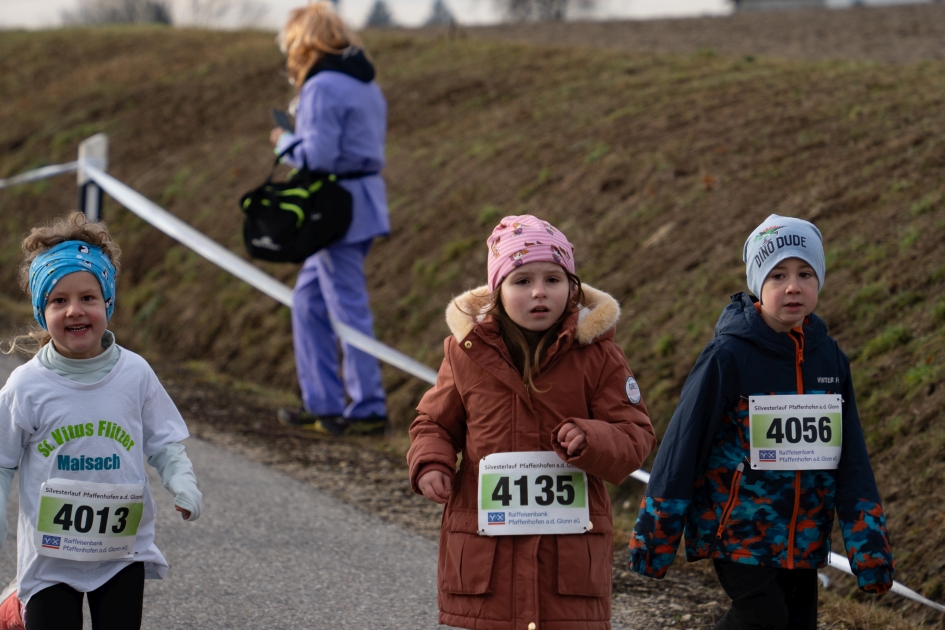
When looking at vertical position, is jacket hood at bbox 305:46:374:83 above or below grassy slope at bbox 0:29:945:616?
above

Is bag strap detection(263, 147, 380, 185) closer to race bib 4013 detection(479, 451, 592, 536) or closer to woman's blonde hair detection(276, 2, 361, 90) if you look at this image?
woman's blonde hair detection(276, 2, 361, 90)

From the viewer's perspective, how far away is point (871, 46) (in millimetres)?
16453

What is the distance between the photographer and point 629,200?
922 centimetres

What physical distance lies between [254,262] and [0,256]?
15.2ft

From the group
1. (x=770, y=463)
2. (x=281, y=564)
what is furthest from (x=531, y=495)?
(x=281, y=564)

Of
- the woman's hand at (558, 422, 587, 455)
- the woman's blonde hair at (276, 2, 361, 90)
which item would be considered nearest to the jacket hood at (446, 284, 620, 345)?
the woman's hand at (558, 422, 587, 455)

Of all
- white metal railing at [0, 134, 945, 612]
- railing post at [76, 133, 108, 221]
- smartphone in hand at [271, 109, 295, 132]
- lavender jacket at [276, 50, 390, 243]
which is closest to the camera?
lavender jacket at [276, 50, 390, 243]

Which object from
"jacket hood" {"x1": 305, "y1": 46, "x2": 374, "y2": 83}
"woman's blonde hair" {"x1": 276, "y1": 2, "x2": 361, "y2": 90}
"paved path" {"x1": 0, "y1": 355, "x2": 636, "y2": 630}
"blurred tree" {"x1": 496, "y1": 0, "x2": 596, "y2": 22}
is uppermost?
"blurred tree" {"x1": 496, "y1": 0, "x2": 596, "y2": 22}

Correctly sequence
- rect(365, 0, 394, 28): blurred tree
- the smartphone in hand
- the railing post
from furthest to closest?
rect(365, 0, 394, 28): blurred tree < the railing post < the smartphone in hand

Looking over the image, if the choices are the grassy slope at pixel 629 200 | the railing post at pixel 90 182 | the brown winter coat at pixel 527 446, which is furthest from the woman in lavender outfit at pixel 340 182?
the brown winter coat at pixel 527 446

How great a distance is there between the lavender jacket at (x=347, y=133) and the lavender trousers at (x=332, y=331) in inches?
8.3

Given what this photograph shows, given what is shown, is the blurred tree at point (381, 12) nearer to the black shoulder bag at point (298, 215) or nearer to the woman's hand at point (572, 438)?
the black shoulder bag at point (298, 215)

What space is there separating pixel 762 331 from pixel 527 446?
0.85 metres

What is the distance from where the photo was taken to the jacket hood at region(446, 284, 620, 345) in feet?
10.3
